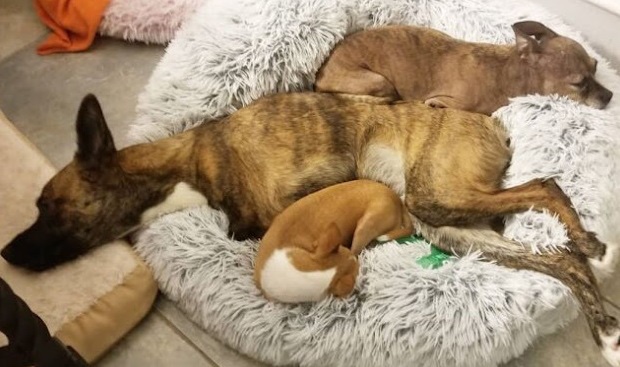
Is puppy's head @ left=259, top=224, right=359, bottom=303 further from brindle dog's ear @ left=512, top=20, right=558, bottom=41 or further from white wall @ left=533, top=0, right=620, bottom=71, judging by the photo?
white wall @ left=533, top=0, right=620, bottom=71

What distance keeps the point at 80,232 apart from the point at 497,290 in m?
1.12

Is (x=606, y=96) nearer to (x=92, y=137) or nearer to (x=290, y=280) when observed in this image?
(x=290, y=280)

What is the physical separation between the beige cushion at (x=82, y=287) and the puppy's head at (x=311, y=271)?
0.38m

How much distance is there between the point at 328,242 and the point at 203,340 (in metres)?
0.53

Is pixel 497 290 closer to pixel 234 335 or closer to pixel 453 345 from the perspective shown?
pixel 453 345

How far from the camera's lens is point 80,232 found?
1896 mm

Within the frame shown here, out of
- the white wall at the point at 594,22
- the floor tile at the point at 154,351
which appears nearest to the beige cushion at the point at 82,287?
the floor tile at the point at 154,351

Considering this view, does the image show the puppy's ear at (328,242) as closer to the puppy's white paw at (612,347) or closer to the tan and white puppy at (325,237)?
the tan and white puppy at (325,237)

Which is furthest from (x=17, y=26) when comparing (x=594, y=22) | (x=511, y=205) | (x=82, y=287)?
(x=594, y=22)

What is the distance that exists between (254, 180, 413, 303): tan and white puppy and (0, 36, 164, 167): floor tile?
819mm

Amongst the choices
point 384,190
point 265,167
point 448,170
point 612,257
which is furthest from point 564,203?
point 265,167

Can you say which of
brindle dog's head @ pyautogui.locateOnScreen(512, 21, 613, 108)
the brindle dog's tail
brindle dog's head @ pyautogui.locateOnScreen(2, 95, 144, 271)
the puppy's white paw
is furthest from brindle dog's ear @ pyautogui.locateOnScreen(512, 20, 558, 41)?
brindle dog's head @ pyautogui.locateOnScreen(2, 95, 144, 271)

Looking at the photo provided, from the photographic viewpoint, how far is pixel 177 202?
2.00m

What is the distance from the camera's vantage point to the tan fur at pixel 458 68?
6.88ft
